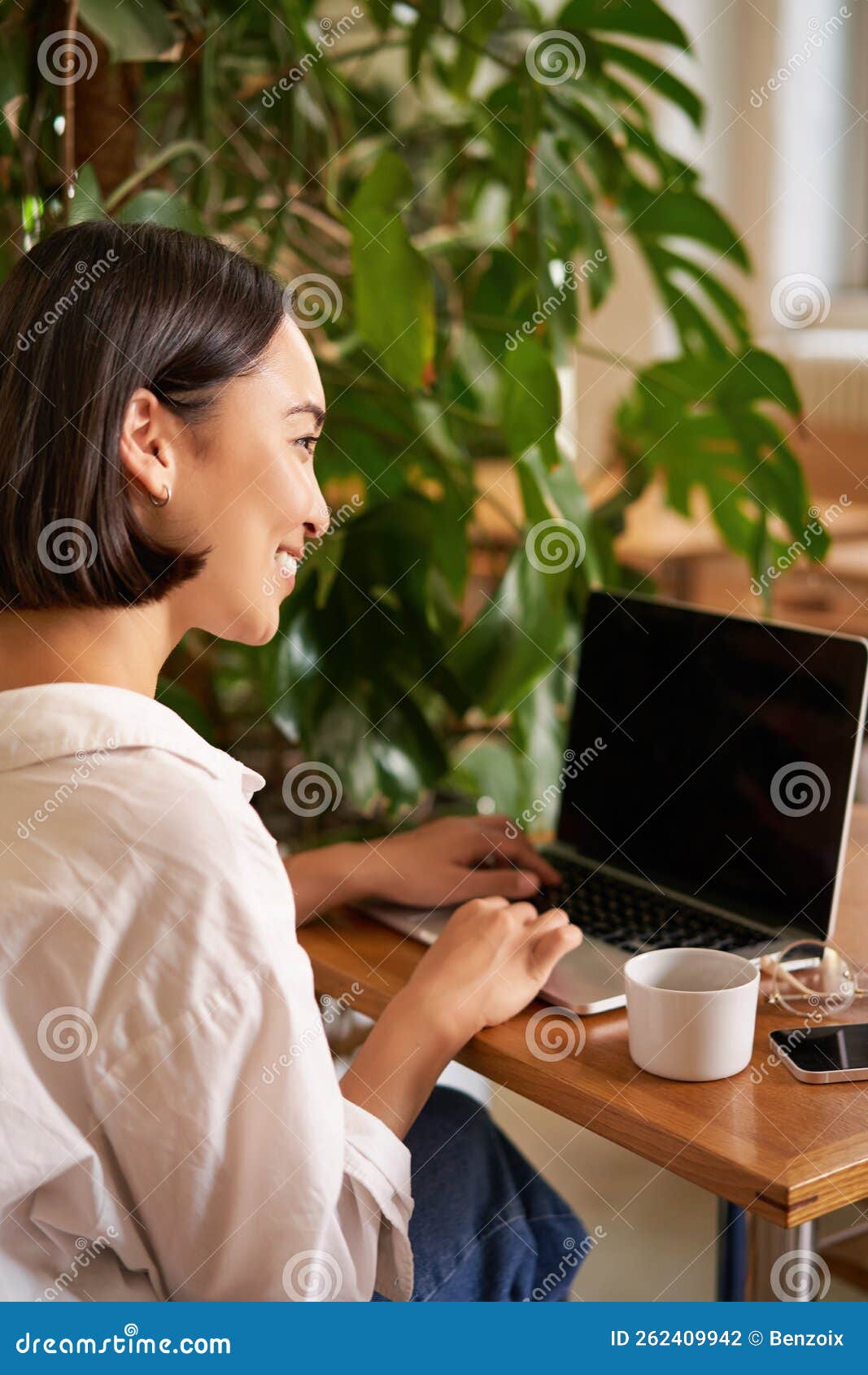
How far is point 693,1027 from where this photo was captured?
0.89 metres

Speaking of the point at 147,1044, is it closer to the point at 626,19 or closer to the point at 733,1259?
the point at 733,1259

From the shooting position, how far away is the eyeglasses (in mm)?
1005

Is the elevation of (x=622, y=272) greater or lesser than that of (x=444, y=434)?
greater

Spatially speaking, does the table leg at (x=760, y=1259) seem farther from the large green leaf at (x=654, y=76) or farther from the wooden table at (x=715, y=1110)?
the large green leaf at (x=654, y=76)

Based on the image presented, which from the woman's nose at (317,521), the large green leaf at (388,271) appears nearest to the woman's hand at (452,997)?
the woman's nose at (317,521)

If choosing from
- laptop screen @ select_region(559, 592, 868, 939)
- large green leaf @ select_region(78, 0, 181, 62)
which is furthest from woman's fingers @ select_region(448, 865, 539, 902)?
large green leaf @ select_region(78, 0, 181, 62)

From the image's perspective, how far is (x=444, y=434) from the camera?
1598 millimetres

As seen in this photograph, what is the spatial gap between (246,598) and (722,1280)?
78 cm

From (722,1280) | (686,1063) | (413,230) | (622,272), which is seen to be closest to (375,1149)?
(686,1063)

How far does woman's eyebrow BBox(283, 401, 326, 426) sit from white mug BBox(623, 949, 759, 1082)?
0.44m

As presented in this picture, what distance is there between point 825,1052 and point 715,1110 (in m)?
0.10

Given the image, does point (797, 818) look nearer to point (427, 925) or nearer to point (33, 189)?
point (427, 925)

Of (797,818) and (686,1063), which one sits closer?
(686,1063)

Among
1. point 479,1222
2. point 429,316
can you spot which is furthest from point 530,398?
point 479,1222
